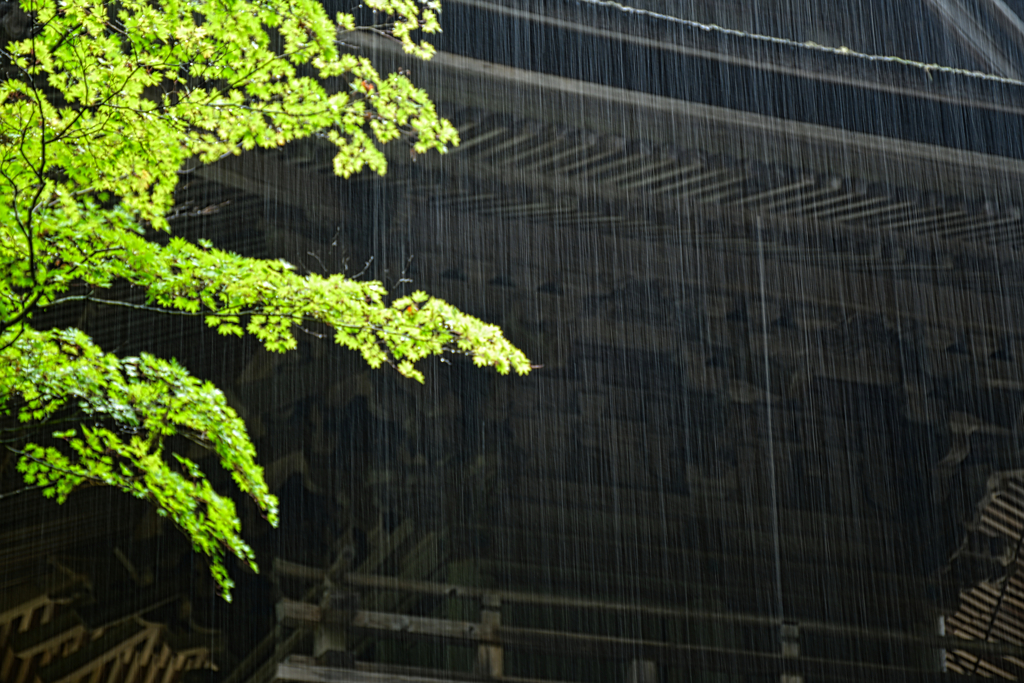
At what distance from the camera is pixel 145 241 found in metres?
4.30

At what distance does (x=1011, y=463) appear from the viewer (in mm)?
9031

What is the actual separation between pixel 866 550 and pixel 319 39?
253 inches

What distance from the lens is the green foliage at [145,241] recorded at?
4.02 metres

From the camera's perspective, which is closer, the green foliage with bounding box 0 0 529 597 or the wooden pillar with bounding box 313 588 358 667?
the green foliage with bounding box 0 0 529 597

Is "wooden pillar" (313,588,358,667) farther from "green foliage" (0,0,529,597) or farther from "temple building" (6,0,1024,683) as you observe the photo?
"green foliage" (0,0,529,597)

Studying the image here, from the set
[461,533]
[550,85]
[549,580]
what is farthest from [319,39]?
[549,580]

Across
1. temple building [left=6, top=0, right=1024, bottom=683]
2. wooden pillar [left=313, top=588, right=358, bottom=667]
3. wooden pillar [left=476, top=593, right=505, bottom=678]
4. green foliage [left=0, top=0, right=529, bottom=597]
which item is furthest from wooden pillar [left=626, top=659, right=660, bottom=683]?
green foliage [left=0, top=0, right=529, bottom=597]

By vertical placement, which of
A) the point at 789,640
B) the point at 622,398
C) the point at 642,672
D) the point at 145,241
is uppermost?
the point at 145,241

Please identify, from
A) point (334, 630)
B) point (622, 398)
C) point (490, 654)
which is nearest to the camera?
point (334, 630)

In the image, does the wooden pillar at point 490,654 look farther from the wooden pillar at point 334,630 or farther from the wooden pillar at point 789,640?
the wooden pillar at point 789,640

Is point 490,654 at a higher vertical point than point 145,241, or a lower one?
lower

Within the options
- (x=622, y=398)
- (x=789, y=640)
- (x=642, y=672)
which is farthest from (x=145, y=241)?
(x=789, y=640)

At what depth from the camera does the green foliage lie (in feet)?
13.2

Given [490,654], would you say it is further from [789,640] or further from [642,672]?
[789,640]
